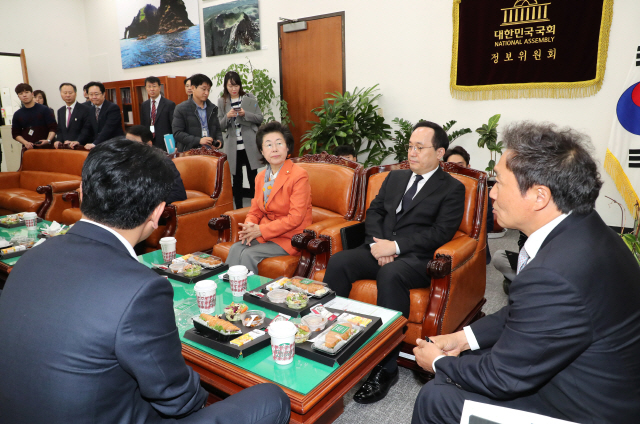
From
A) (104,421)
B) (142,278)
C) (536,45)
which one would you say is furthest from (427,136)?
(536,45)

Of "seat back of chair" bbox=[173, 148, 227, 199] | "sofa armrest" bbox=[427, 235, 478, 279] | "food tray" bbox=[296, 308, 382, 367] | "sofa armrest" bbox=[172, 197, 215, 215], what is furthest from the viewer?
"seat back of chair" bbox=[173, 148, 227, 199]

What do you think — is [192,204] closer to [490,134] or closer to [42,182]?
Answer: [42,182]

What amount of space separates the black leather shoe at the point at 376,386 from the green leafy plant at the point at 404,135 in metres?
3.13

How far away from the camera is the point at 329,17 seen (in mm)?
5348

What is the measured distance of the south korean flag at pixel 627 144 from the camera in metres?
3.62

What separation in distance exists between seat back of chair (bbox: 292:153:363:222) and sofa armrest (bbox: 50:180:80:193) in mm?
2644

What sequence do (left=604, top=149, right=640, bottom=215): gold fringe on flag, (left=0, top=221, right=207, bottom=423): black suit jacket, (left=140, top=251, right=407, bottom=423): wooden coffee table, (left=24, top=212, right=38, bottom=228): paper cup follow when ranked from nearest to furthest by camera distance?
(left=0, top=221, right=207, bottom=423): black suit jacket < (left=140, top=251, right=407, bottom=423): wooden coffee table < (left=24, top=212, right=38, bottom=228): paper cup < (left=604, top=149, right=640, bottom=215): gold fringe on flag

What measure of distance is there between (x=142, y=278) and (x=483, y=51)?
14.7ft

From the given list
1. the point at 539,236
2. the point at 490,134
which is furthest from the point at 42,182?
the point at 539,236

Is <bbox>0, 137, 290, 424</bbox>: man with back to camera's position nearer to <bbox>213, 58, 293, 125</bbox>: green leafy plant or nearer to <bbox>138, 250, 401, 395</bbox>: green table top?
<bbox>138, 250, 401, 395</bbox>: green table top

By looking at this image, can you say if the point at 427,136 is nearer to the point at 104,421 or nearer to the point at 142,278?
the point at 142,278

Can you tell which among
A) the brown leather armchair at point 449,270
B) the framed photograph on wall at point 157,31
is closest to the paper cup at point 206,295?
the brown leather armchair at point 449,270

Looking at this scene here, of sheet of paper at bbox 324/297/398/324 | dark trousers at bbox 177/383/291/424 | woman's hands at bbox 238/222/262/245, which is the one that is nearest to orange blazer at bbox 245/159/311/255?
woman's hands at bbox 238/222/262/245

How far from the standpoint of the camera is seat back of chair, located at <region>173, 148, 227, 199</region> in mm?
3867
